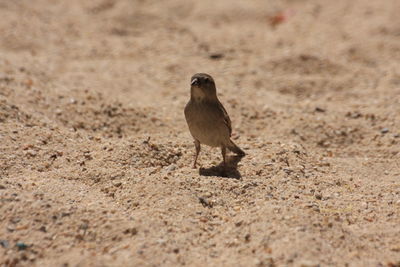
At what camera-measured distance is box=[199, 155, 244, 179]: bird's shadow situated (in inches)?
172

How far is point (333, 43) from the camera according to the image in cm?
814

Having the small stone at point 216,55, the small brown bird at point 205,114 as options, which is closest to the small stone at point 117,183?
the small brown bird at point 205,114

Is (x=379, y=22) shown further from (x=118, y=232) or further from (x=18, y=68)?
(x=118, y=232)

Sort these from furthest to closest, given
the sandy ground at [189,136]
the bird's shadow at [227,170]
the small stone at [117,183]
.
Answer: the bird's shadow at [227,170]
the small stone at [117,183]
the sandy ground at [189,136]

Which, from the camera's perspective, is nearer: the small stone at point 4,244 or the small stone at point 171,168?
the small stone at point 4,244

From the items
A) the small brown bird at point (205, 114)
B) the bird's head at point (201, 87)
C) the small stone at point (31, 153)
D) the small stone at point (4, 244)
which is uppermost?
the bird's head at point (201, 87)

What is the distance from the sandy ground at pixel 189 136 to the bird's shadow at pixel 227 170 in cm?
3

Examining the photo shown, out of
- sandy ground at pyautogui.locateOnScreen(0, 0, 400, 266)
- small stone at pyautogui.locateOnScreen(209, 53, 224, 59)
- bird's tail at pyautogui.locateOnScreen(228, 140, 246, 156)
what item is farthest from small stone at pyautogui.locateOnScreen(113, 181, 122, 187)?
small stone at pyautogui.locateOnScreen(209, 53, 224, 59)

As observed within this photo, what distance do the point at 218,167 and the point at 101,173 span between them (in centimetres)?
113

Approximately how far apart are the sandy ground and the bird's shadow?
0.03m

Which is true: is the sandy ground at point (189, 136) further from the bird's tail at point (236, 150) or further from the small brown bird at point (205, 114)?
the small brown bird at point (205, 114)

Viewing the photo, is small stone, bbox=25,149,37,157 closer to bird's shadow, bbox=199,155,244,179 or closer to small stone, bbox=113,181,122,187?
small stone, bbox=113,181,122,187

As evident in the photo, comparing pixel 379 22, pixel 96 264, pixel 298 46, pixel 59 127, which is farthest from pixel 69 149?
pixel 379 22

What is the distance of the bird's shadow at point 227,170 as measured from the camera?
438cm
